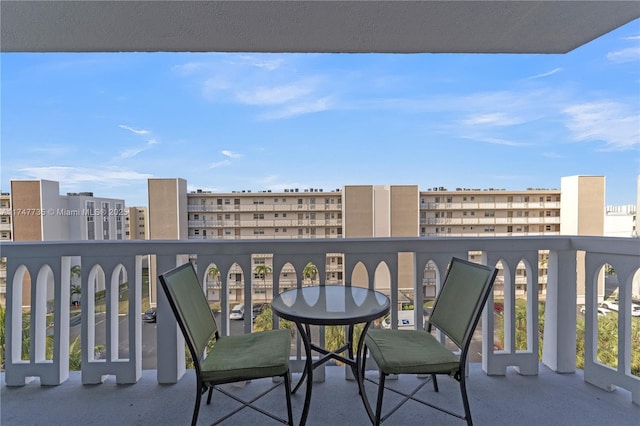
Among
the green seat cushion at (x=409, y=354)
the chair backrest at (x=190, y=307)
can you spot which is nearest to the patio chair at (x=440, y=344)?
the green seat cushion at (x=409, y=354)

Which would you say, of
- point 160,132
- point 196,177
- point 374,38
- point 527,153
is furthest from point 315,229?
point 374,38

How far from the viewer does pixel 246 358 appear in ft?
4.79

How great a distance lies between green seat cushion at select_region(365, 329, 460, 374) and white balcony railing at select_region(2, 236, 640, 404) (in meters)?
0.37

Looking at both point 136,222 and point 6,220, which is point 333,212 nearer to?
point 136,222

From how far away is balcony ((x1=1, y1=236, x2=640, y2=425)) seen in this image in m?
1.82

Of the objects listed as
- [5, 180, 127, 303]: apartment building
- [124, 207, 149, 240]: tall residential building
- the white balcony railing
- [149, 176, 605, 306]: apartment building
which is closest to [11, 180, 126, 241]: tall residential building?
[5, 180, 127, 303]: apartment building

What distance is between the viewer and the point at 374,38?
91.3 inches

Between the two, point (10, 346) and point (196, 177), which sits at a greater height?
point (196, 177)

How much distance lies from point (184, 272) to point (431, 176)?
76.3 ft

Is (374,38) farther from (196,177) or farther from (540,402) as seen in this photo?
(196,177)

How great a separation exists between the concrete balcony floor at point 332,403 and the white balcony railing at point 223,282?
10 centimetres

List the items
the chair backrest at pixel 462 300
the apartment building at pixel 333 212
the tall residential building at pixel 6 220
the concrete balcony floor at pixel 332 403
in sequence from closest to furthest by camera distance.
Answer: the chair backrest at pixel 462 300 → the concrete balcony floor at pixel 332 403 → the tall residential building at pixel 6 220 → the apartment building at pixel 333 212

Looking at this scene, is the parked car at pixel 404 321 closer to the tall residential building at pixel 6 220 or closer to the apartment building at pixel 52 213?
the apartment building at pixel 52 213

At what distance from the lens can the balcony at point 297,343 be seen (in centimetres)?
182
